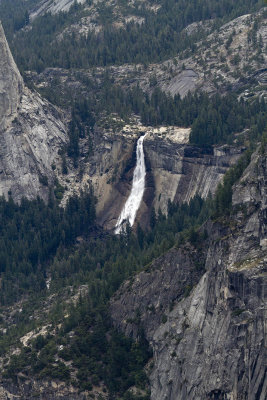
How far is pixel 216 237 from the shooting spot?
192 m

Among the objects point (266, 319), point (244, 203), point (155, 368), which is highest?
point (244, 203)

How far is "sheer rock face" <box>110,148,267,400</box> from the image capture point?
6772 inches

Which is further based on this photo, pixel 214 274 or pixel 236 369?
pixel 214 274

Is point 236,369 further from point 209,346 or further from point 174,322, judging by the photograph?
point 174,322

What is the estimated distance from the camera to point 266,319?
16950cm

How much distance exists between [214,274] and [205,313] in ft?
19.0

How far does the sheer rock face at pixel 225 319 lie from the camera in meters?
172

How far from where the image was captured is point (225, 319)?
584 feet

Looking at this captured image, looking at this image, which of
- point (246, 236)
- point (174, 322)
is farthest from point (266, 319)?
point (174, 322)

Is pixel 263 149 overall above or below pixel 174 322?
above

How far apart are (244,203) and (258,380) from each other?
30419mm

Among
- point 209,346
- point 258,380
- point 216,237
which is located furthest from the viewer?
point 216,237

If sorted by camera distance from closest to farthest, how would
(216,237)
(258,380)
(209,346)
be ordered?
1. (258,380)
2. (209,346)
3. (216,237)

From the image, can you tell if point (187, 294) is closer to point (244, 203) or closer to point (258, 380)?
point (244, 203)
